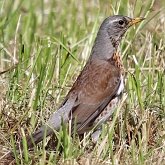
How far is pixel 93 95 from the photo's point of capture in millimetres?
6273

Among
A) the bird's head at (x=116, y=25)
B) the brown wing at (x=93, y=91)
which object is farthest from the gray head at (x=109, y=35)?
the brown wing at (x=93, y=91)

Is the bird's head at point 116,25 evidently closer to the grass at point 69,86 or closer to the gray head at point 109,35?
the gray head at point 109,35

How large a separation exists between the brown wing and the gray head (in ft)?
0.78

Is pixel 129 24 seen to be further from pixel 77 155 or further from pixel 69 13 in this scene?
pixel 69 13

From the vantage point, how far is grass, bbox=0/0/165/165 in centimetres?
561

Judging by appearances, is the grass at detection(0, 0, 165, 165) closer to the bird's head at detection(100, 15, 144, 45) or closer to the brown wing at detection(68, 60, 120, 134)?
the brown wing at detection(68, 60, 120, 134)

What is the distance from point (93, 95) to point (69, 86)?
62cm

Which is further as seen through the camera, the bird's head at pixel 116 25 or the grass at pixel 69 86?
the bird's head at pixel 116 25

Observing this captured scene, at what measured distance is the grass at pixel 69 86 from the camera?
561 cm

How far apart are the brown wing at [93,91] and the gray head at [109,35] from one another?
238mm

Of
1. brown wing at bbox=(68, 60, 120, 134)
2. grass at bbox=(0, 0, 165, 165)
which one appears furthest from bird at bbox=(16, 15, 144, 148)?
grass at bbox=(0, 0, 165, 165)

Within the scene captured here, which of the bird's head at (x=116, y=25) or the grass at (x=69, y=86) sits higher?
the bird's head at (x=116, y=25)

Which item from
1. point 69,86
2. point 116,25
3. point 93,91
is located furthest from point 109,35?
point 93,91

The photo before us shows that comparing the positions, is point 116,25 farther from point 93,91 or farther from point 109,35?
point 93,91
